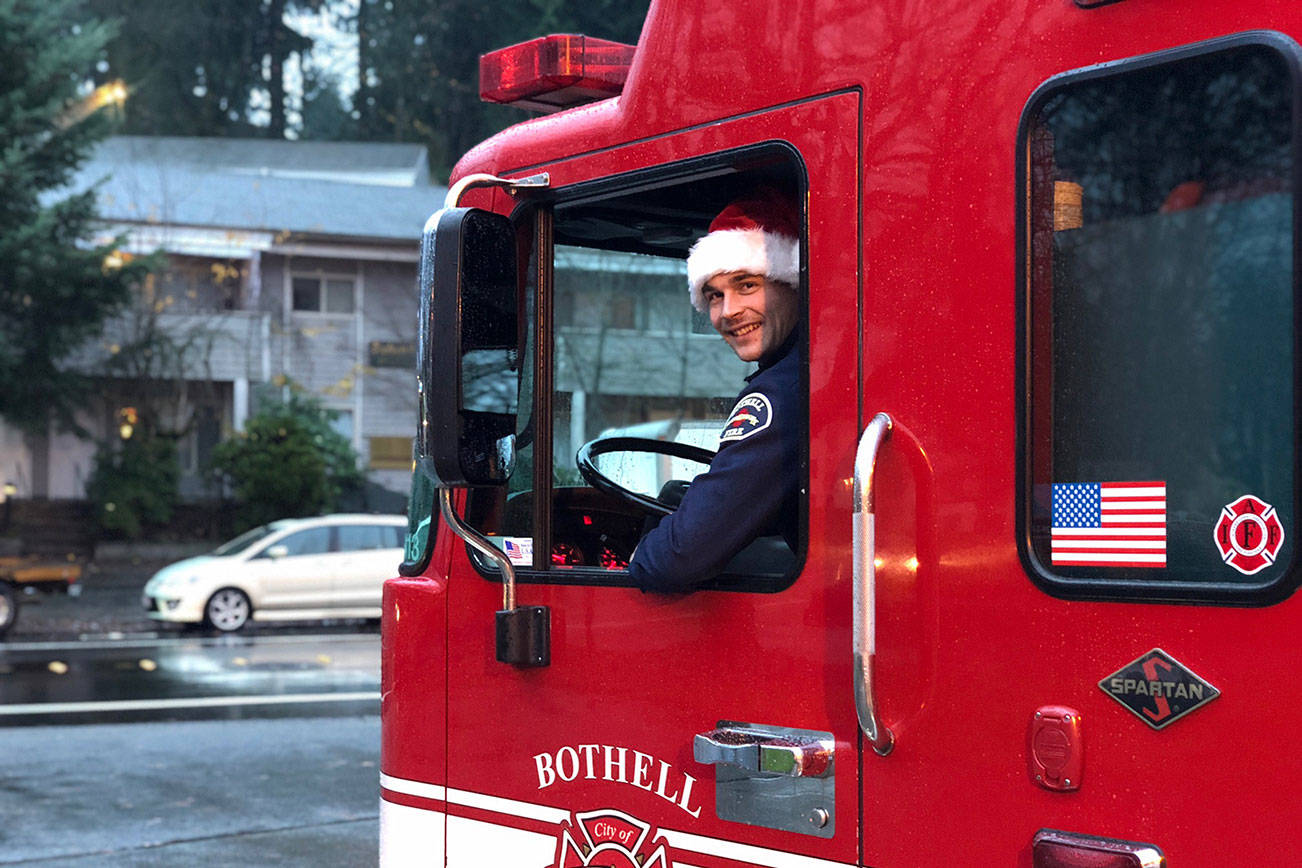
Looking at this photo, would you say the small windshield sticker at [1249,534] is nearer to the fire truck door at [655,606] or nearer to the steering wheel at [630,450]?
the fire truck door at [655,606]

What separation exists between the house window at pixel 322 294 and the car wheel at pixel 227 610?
1562cm

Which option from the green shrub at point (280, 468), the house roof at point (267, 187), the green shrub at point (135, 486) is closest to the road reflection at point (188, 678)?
the green shrub at point (280, 468)

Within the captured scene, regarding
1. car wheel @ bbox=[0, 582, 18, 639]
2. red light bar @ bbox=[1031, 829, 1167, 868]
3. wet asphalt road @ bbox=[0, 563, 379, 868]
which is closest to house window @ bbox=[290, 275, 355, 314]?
car wheel @ bbox=[0, 582, 18, 639]

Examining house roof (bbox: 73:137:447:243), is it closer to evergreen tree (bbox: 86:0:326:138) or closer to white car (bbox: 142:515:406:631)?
evergreen tree (bbox: 86:0:326:138)

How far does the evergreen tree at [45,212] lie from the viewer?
79.5 ft

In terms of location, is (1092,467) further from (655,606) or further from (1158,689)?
(655,606)

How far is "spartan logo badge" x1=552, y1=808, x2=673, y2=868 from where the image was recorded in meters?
2.43

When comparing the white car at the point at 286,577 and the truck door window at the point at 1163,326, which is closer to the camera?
the truck door window at the point at 1163,326

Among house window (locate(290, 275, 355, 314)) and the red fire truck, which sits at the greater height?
house window (locate(290, 275, 355, 314))

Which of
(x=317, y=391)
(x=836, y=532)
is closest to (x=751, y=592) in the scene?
(x=836, y=532)

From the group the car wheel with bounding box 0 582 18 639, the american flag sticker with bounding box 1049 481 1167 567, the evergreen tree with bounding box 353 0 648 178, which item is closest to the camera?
the american flag sticker with bounding box 1049 481 1167 567

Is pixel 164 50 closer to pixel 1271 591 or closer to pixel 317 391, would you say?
pixel 317 391

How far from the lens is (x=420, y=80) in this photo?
48.1m

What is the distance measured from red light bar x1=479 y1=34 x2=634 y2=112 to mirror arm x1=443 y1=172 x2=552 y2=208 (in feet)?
0.87
